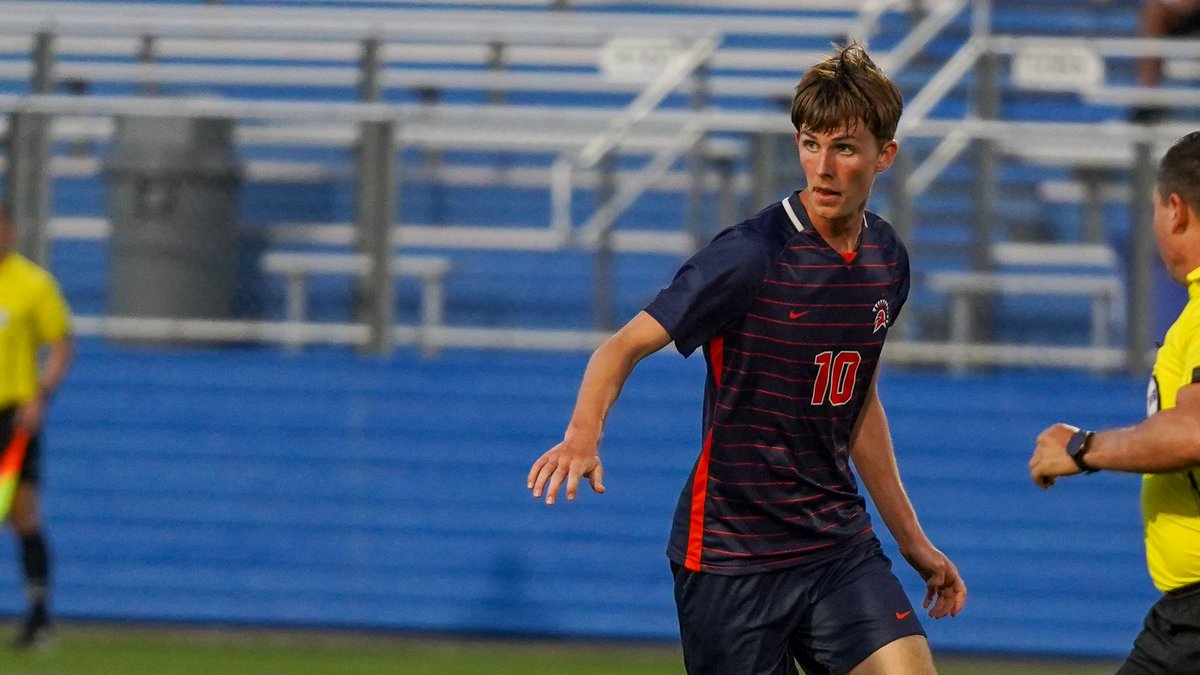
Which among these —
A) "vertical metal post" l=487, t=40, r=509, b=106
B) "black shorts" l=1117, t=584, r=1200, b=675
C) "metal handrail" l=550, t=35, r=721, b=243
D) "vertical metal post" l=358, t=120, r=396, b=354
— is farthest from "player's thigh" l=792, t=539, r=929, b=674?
"vertical metal post" l=487, t=40, r=509, b=106

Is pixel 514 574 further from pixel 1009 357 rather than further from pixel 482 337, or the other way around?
pixel 1009 357

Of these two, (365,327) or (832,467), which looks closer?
(832,467)

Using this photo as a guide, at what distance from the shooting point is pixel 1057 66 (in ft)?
40.4

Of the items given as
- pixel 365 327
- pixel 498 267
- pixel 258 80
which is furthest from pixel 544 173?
pixel 258 80

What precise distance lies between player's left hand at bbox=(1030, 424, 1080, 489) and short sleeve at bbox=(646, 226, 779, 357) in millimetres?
774

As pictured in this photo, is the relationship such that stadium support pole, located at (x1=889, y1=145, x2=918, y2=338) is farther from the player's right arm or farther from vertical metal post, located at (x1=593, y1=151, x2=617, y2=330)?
the player's right arm

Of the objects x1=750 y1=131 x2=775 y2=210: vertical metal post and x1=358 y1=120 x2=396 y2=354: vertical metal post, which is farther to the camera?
x1=358 y1=120 x2=396 y2=354: vertical metal post

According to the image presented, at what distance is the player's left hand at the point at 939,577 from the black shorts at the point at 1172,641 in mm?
533

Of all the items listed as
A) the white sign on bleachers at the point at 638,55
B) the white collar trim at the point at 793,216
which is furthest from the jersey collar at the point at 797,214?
the white sign on bleachers at the point at 638,55

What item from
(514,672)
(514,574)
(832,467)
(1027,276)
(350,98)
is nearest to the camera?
(832,467)

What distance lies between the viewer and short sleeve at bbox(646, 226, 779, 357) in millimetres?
4543

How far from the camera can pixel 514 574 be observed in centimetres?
1077

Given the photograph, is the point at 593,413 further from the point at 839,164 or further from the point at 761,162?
the point at 761,162

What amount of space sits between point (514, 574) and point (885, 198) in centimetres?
289
